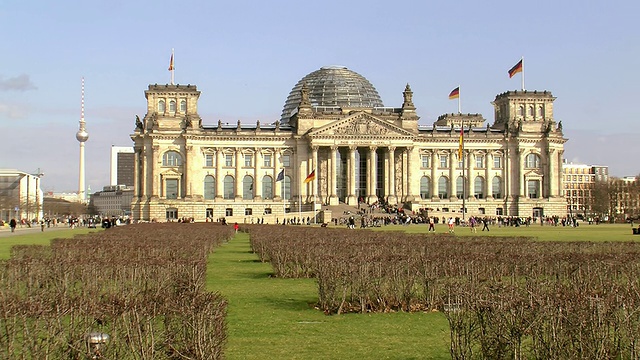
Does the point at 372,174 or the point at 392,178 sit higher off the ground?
the point at 372,174

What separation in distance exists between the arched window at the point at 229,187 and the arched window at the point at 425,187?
3206 cm

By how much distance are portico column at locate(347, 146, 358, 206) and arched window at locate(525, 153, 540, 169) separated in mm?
31259

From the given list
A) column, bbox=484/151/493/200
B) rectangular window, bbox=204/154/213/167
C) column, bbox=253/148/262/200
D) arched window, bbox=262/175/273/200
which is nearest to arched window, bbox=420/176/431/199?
column, bbox=484/151/493/200

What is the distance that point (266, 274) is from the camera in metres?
34.2

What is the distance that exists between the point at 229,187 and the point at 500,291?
11562 cm

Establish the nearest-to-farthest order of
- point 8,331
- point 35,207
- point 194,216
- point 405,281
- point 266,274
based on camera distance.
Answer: point 8,331 < point 405,281 < point 266,274 < point 194,216 < point 35,207

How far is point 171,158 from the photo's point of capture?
419ft

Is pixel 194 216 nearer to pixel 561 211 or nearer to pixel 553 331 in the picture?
pixel 561 211

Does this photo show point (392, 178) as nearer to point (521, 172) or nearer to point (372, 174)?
point (372, 174)

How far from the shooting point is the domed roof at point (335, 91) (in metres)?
145

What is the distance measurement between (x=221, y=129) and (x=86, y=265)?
10720 centimetres

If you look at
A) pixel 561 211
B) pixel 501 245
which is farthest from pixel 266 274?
pixel 561 211

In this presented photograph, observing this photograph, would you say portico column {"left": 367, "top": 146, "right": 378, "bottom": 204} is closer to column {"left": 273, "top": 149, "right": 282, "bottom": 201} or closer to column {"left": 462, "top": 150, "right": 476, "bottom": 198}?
column {"left": 273, "top": 149, "right": 282, "bottom": 201}

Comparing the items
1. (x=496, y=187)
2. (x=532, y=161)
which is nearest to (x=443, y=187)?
(x=496, y=187)
